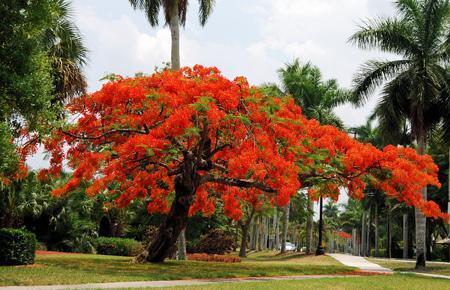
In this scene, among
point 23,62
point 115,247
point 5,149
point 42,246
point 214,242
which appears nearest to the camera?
point 5,149

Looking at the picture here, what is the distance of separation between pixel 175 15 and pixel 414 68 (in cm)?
1154

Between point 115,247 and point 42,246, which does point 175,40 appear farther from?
point 42,246

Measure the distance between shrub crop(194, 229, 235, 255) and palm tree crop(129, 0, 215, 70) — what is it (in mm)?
15564

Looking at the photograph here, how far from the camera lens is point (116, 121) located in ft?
61.0

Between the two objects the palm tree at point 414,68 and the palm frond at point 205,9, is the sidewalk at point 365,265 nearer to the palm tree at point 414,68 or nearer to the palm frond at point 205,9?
the palm tree at point 414,68

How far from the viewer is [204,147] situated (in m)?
19.2

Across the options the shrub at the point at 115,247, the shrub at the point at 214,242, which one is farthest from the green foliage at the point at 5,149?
the shrub at the point at 214,242

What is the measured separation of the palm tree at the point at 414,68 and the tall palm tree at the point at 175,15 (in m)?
7.40

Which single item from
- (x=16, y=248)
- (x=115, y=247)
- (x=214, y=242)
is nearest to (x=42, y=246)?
(x=115, y=247)

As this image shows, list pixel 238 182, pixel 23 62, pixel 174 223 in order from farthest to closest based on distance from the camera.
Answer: pixel 174 223
pixel 238 182
pixel 23 62

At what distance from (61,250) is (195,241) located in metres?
10.3

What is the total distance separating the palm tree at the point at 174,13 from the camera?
946 inches

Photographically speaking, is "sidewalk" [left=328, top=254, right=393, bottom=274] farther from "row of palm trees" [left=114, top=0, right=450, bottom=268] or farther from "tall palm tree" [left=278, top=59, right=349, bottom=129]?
"tall palm tree" [left=278, top=59, right=349, bottom=129]

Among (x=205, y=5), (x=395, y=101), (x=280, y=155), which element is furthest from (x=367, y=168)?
(x=205, y=5)
